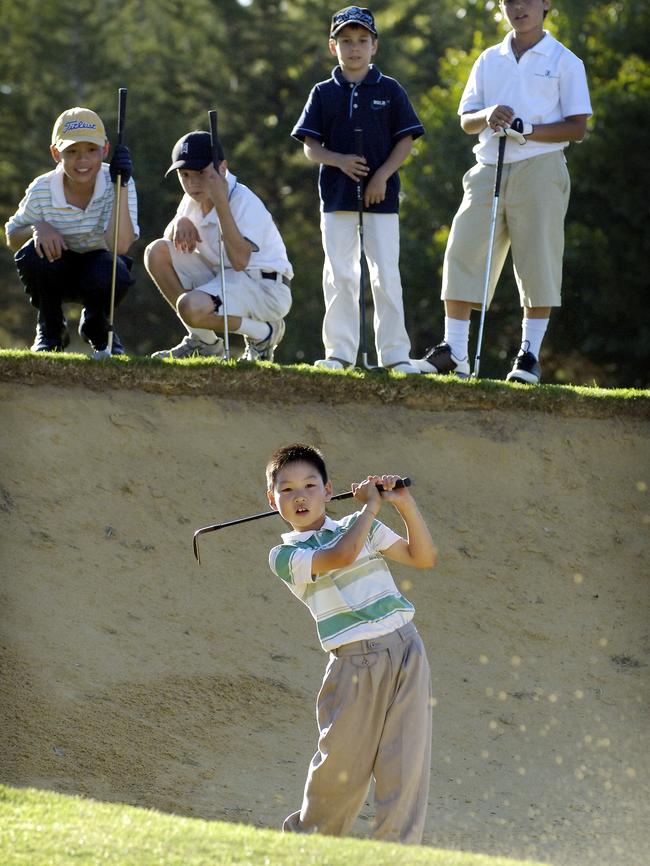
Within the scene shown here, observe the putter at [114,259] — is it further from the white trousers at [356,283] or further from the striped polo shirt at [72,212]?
the white trousers at [356,283]

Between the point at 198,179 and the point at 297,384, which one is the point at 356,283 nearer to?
the point at 297,384

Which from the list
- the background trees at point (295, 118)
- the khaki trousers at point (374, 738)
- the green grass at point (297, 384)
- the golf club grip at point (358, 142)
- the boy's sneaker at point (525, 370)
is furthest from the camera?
the background trees at point (295, 118)

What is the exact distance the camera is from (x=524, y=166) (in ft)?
30.0

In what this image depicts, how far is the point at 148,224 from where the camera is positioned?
112 ft

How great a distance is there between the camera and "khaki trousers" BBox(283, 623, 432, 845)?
507cm

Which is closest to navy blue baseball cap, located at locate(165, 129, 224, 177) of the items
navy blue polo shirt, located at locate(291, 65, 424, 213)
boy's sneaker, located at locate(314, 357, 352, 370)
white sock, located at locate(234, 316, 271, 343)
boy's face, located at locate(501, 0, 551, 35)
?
navy blue polo shirt, located at locate(291, 65, 424, 213)

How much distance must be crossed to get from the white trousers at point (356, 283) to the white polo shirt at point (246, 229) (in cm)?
32

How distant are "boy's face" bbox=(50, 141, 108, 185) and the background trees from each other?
1718 centimetres

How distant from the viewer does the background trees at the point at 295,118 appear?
25828 mm

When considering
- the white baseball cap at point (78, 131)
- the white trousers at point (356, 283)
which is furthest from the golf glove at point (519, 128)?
the white baseball cap at point (78, 131)

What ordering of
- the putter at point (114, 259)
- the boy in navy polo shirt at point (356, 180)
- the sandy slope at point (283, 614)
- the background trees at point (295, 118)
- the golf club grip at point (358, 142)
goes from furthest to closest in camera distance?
the background trees at point (295, 118), the boy in navy polo shirt at point (356, 180), the golf club grip at point (358, 142), the putter at point (114, 259), the sandy slope at point (283, 614)

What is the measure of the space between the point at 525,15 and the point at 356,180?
1446 millimetres

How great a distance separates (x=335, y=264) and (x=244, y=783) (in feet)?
11.7

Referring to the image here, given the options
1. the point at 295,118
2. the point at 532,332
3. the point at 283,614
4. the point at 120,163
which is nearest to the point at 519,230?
the point at 532,332
